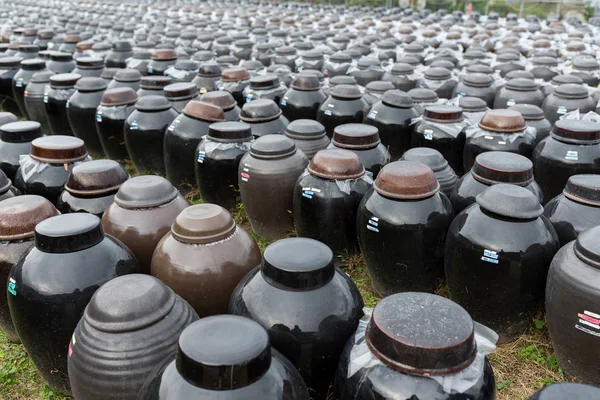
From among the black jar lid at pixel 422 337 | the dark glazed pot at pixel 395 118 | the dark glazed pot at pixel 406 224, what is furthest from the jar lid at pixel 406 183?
the dark glazed pot at pixel 395 118

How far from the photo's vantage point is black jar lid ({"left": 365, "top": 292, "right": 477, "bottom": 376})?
2057 mm

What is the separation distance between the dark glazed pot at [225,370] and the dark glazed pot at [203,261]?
0.96 meters

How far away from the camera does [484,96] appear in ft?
22.3

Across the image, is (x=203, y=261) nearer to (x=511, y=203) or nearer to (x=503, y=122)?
(x=511, y=203)

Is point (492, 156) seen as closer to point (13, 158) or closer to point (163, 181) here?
point (163, 181)

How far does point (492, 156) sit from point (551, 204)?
0.55 m

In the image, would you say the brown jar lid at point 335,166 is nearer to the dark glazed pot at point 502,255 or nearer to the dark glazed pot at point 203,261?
the dark glazed pot at point 502,255

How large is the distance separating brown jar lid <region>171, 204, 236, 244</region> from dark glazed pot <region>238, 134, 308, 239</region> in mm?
1201

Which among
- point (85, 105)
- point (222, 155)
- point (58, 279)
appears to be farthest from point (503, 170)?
point (85, 105)

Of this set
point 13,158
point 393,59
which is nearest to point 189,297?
point 13,158

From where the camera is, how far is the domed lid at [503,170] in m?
3.71

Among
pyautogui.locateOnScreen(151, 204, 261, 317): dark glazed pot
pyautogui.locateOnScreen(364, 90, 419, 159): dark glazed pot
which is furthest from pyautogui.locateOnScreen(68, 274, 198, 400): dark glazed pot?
pyautogui.locateOnScreen(364, 90, 419, 159): dark glazed pot

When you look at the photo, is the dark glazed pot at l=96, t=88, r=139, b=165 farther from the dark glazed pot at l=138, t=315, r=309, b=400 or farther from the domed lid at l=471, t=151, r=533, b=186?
the dark glazed pot at l=138, t=315, r=309, b=400

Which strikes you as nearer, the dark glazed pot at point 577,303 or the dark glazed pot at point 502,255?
the dark glazed pot at point 577,303
